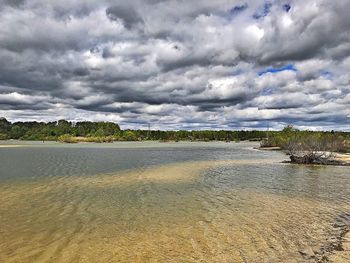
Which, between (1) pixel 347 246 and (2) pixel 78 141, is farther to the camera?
(2) pixel 78 141

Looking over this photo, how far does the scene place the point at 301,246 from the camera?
32.1 feet

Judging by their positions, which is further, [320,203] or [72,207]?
[320,203]

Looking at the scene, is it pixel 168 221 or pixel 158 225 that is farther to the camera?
pixel 168 221

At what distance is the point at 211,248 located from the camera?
31.9 feet

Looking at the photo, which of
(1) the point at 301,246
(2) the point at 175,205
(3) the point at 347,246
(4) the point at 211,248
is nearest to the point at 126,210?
(2) the point at 175,205

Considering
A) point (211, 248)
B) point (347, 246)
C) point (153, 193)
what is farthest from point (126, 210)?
point (347, 246)

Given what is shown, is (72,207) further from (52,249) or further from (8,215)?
(52,249)

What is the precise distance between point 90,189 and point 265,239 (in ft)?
43.7

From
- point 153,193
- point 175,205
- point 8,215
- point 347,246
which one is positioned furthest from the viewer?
point 153,193

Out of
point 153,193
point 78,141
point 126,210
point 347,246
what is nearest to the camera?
point 347,246

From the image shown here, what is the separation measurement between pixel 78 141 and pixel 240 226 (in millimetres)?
150927

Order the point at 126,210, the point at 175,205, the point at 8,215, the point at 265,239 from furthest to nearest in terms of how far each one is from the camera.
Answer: the point at 175,205, the point at 126,210, the point at 8,215, the point at 265,239

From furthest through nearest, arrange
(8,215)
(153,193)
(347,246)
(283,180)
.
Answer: (283,180)
(153,193)
(8,215)
(347,246)

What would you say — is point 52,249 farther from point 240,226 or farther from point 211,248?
point 240,226
